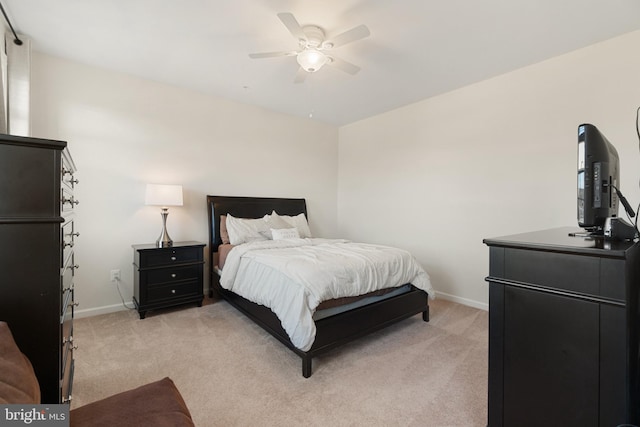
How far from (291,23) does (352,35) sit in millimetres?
446

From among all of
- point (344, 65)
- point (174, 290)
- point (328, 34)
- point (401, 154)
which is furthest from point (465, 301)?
point (174, 290)

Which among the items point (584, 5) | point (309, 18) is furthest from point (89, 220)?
point (584, 5)

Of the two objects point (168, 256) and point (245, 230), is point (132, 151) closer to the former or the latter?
point (168, 256)

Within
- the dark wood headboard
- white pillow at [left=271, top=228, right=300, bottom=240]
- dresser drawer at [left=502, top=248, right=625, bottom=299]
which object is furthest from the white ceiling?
dresser drawer at [left=502, top=248, right=625, bottom=299]

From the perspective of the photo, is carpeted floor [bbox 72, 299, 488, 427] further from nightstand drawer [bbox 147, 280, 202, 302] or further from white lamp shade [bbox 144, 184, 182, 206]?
white lamp shade [bbox 144, 184, 182, 206]

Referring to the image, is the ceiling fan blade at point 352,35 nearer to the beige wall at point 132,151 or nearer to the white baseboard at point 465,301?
the beige wall at point 132,151

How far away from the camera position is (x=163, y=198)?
315cm

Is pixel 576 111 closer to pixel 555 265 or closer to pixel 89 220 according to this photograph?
pixel 555 265

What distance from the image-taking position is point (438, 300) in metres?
3.71

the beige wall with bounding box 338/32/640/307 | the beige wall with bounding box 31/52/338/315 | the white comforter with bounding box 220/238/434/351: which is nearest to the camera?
the white comforter with bounding box 220/238/434/351

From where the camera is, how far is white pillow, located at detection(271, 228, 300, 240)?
3.67 meters

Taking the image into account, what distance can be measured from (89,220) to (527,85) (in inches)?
195

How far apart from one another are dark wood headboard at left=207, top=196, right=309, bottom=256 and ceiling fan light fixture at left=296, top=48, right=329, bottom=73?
2.16 metres

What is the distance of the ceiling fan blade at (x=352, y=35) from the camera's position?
195 centimetres
